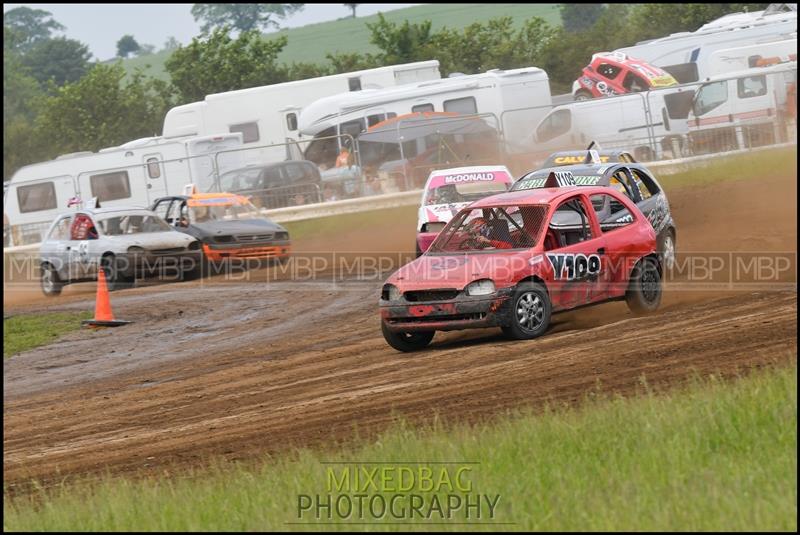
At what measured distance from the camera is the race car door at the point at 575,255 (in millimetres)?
11789

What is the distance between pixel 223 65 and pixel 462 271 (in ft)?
133

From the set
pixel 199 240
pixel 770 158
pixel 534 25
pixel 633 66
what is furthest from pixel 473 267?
pixel 534 25

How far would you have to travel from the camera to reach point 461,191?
61.8 ft

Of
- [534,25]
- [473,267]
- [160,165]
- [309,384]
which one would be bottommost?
[309,384]

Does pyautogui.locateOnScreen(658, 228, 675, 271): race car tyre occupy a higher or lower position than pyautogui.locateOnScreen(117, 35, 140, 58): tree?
lower

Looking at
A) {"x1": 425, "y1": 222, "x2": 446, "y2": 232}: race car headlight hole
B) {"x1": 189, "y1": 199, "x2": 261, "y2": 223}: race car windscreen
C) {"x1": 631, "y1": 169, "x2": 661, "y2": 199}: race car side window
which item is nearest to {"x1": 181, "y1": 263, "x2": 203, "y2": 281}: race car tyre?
{"x1": 189, "y1": 199, "x2": 261, "y2": 223}: race car windscreen

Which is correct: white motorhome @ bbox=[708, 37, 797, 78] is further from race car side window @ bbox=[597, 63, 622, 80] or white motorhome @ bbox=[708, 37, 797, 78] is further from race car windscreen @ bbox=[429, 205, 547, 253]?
race car windscreen @ bbox=[429, 205, 547, 253]

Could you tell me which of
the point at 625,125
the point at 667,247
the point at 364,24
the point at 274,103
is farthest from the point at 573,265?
the point at 364,24

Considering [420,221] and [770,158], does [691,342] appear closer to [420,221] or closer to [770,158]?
[420,221]

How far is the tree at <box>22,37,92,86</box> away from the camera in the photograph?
298ft

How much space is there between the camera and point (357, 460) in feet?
24.0

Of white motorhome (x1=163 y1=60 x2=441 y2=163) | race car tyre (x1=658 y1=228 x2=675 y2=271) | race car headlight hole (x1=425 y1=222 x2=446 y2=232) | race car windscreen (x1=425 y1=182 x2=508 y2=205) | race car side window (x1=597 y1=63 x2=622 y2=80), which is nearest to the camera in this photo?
race car tyre (x1=658 y1=228 x2=675 y2=271)

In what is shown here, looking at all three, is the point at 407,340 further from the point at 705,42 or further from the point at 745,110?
the point at 705,42

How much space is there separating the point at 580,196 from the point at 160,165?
1998 cm
